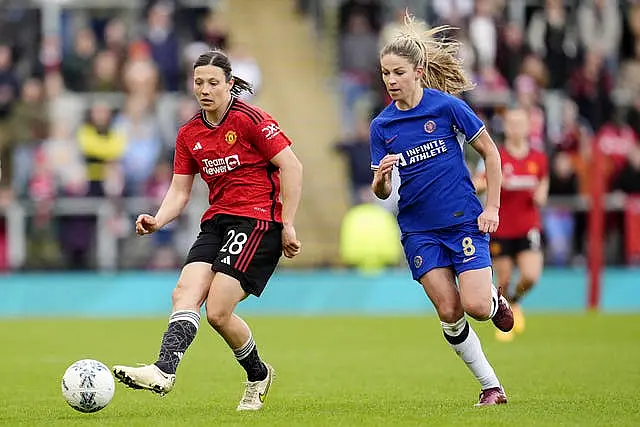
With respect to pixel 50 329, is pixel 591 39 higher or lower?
higher

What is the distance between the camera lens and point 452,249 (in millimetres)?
9312

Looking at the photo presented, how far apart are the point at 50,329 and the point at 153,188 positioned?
4.07 meters

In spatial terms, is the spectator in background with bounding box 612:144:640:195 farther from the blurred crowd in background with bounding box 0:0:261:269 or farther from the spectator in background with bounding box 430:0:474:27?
the blurred crowd in background with bounding box 0:0:261:269

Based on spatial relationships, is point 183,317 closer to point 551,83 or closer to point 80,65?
point 80,65

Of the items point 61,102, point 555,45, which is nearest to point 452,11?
point 555,45

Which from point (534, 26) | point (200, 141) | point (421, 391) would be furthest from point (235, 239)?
point (534, 26)

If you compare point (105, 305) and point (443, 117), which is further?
point (105, 305)

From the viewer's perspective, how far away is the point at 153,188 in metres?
21.0

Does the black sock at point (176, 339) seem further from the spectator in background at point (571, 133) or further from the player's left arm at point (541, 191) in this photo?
the spectator in background at point (571, 133)

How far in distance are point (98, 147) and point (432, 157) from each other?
473 inches

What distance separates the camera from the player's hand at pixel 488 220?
9.16 metres

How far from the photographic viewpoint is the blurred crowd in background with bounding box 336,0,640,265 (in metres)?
22.0

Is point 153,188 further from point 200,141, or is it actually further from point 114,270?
point 200,141

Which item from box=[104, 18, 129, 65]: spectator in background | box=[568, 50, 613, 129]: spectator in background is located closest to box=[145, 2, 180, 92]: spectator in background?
box=[104, 18, 129, 65]: spectator in background
